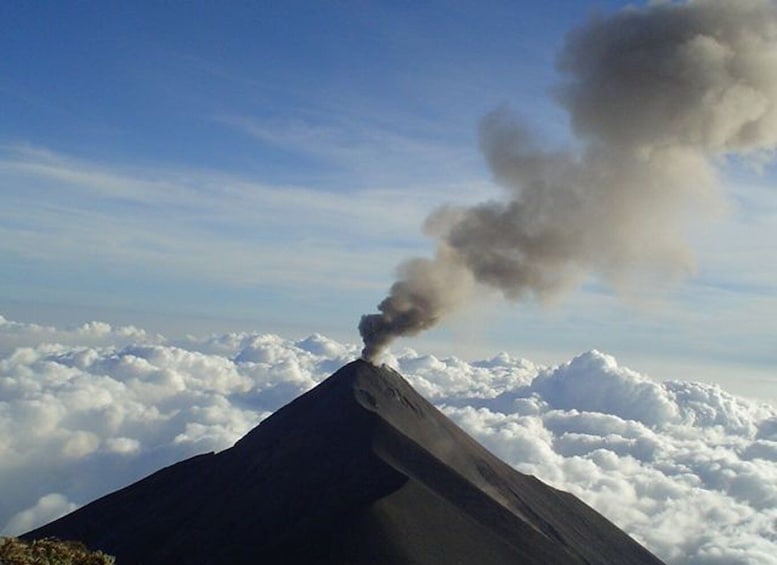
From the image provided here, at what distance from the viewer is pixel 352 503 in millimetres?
87062

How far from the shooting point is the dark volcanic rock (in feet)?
268

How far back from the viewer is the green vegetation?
24.7 meters

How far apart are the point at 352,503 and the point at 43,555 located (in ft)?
209

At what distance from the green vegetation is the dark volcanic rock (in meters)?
51.2

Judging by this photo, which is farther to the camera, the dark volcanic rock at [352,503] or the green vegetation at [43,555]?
the dark volcanic rock at [352,503]

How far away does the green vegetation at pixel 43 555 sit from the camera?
24.7 metres

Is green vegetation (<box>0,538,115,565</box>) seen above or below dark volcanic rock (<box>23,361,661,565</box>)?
below

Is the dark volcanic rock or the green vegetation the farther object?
the dark volcanic rock

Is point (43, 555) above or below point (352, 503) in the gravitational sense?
below

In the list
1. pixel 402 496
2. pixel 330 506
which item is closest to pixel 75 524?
pixel 330 506

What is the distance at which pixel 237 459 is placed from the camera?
110812 millimetres

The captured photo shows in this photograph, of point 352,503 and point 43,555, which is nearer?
point 43,555

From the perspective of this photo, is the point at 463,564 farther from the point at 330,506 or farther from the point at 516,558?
the point at 330,506

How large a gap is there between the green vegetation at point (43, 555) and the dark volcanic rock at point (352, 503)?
51197mm
